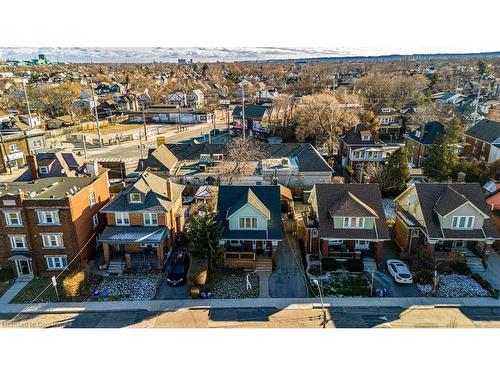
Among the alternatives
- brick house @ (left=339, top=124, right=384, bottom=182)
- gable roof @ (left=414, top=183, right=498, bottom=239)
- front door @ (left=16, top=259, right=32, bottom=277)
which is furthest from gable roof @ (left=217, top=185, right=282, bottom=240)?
brick house @ (left=339, top=124, right=384, bottom=182)

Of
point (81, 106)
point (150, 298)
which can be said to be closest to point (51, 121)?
point (81, 106)

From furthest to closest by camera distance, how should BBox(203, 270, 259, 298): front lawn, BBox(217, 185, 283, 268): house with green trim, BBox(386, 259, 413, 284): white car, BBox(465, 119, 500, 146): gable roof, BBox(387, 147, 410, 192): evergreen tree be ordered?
BBox(465, 119, 500, 146): gable roof < BBox(387, 147, 410, 192): evergreen tree < BBox(217, 185, 283, 268): house with green trim < BBox(386, 259, 413, 284): white car < BBox(203, 270, 259, 298): front lawn

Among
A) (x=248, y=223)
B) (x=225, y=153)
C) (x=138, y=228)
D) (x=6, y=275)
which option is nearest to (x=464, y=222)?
(x=248, y=223)

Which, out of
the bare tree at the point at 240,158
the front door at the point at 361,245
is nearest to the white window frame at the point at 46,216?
the bare tree at the point at 240,158

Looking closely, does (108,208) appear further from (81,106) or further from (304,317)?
(81,106)

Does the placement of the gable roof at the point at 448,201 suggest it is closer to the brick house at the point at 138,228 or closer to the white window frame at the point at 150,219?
the brick house at the point at 138,228

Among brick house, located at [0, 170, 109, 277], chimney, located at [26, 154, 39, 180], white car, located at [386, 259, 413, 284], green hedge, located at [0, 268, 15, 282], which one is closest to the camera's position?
white car, located at [386, 259, 413, 284]

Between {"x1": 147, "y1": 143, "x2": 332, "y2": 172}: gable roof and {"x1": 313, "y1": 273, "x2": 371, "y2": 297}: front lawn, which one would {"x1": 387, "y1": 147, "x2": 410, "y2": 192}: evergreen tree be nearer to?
{"x1": 147, "y1": 143, "x2": 332, "y2": 172}: gable roof
